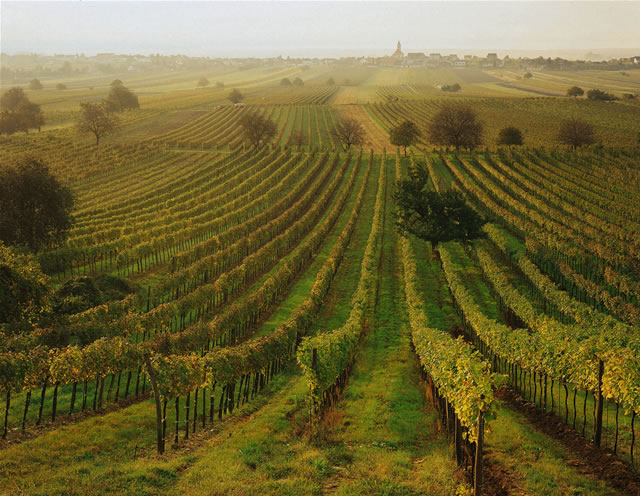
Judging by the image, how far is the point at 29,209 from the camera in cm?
4328

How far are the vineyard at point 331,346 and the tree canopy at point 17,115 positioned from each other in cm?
4062

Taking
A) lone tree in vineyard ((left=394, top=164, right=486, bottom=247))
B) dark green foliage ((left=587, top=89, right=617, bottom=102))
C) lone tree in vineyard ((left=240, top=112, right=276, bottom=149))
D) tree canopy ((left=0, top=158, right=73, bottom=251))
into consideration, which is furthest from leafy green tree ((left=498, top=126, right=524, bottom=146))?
tree canopy ((left=0, top=158, right=73, bottom=251))

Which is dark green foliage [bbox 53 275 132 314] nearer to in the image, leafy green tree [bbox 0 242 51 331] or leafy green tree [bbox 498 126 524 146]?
leafy green tree [bbox 0 242 51 331]

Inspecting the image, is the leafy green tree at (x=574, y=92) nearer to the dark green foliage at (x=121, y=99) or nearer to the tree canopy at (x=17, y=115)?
the dark green foliage at (x=121, y=99)

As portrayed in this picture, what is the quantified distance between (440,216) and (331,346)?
83.4 feet

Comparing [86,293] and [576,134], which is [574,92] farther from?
[86,293]

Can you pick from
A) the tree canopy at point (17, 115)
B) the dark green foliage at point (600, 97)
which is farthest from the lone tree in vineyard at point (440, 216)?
the dark green foliage at point (600, 97)

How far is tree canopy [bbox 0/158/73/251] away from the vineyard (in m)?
2.51

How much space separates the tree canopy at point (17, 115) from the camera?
107625 mm

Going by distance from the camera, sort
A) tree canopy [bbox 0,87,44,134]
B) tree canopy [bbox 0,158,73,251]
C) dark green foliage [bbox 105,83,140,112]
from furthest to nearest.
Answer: dark green foliage [bbox 105,83,140,112] < tree canopy [bbox 0,87,44,134] < tree canopy [bbox 0,158,73,251]

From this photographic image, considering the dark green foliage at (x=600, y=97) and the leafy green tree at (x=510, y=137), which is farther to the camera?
the dark green foliage at (x=600, y=97)

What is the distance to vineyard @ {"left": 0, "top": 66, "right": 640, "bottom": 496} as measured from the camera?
52.4 feet

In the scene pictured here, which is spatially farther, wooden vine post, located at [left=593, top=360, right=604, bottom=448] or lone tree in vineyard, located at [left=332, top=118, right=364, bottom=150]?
lone tree in vineyard, located at [left=332, top=118, right=364, bottom=150]

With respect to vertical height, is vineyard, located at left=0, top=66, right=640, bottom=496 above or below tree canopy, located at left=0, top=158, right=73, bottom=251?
below
